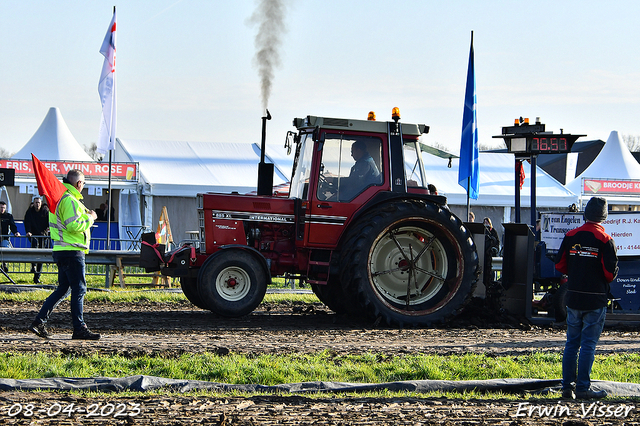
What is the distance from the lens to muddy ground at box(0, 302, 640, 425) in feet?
14.6

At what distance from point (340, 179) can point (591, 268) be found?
4.06m

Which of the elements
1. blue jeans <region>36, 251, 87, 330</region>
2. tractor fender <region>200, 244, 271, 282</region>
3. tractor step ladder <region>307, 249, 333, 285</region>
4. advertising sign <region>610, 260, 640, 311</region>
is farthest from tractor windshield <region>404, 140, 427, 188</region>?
blue jeans <region>36, 251, 87, 330</region>

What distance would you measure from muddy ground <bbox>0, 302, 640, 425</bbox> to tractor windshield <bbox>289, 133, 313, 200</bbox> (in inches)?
66.6

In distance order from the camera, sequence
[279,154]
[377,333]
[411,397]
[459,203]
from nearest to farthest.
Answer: [411,397] < [377,333] < [459,203] < [279,154]

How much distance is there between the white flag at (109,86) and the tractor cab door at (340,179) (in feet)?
27.0

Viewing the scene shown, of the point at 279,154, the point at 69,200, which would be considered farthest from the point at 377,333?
the point at 279,154

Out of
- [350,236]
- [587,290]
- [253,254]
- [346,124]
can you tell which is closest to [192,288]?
[253,254]

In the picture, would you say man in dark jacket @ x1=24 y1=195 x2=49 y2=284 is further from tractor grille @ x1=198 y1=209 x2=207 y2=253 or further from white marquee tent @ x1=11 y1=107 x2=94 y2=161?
white marquee tent @ x1=11 y1=107 x2=94 y2=161

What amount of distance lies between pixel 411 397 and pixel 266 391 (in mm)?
1026

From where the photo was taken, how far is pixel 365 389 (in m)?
5.39

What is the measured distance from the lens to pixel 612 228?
9.83m

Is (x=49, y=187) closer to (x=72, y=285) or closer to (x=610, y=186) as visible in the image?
(x=72, y=285)

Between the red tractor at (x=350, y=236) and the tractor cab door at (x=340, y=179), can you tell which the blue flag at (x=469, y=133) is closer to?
the red tractor at (x=350, y=236)

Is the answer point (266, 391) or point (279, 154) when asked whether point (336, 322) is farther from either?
point (279, 154)
